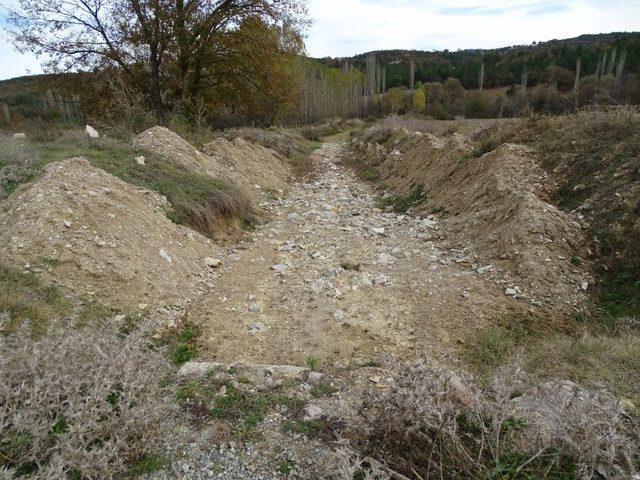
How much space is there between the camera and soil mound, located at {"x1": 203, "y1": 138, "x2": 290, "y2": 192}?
10196 mm

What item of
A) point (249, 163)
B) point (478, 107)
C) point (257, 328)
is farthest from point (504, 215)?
point (478, 107)

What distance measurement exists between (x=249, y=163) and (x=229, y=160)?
724 millimetres

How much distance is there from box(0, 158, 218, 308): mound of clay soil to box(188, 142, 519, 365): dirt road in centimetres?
53

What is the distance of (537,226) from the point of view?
18.8 ft

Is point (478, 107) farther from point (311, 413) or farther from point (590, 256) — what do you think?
point (311, 413)

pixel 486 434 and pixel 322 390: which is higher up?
pixel 486 434

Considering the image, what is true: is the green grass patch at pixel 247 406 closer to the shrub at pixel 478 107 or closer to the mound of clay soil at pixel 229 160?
the mound of clay soil at pixel 229 160

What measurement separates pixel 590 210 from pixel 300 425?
5.68 m

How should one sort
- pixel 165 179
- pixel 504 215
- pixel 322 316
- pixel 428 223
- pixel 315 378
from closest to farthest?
pixel 315 378, pixel 322 316, pixel 504 215, pixel 165 179, pixel 428 223

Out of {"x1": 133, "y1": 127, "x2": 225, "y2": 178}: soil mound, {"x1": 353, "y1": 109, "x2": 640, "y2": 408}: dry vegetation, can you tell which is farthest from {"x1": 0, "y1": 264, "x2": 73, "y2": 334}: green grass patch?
{"x1": 133, "y1": 127, "x2": 225, "y2": 178}: soil mound

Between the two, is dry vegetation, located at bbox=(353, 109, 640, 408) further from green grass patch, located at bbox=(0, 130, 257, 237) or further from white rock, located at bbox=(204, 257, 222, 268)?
green grass patch, located at bbox=(0, 130, 257, 237)

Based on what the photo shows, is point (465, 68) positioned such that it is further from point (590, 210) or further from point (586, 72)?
point (590, 210)

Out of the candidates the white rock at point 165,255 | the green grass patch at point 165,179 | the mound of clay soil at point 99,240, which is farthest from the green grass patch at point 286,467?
the green grass patch at point 165,179

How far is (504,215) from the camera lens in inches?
251
